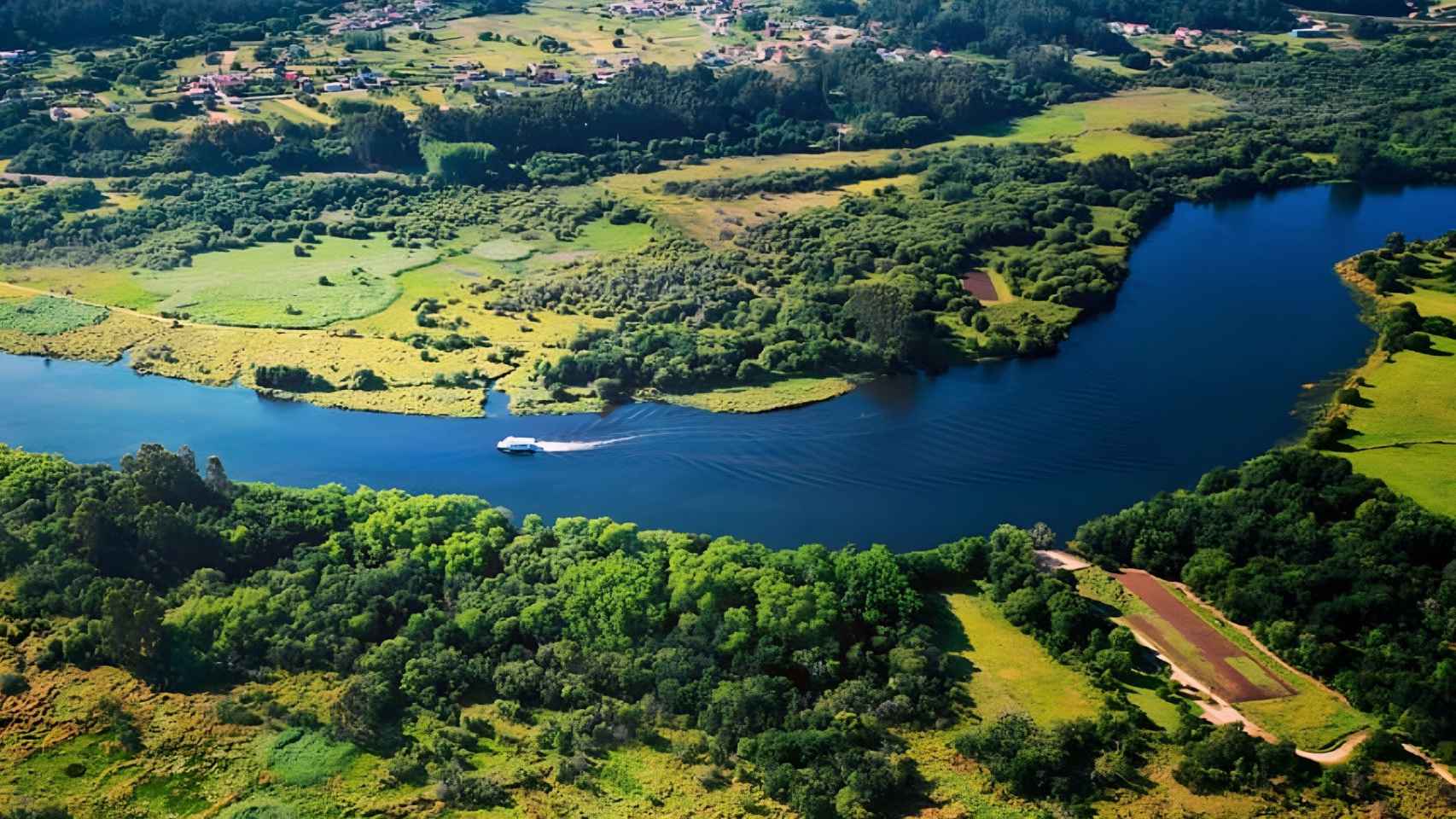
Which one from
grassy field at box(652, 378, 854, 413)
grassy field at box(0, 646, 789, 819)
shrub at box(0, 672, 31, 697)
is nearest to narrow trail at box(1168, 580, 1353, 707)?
grassy field at box(0, 646, 789, 819)

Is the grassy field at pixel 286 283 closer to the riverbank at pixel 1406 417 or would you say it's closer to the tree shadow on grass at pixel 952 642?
the tree shadow on grass at pixel 952 642

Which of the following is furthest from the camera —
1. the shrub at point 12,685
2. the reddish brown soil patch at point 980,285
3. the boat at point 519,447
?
the reddish brown soil patch at point 980,285

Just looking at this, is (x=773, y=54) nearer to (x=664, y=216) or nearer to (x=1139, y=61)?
(x=1139, y=61)

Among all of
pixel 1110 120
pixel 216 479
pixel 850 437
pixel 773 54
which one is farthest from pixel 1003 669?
pixel 773 54

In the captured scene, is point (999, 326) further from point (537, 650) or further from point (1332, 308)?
point (537, 650)

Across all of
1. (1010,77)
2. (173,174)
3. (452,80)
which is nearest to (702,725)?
(173,174)

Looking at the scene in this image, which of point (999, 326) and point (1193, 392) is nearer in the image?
point (1193, 392)

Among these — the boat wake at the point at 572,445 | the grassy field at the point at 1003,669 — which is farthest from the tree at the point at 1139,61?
the grassy field at the point at 1003,669
